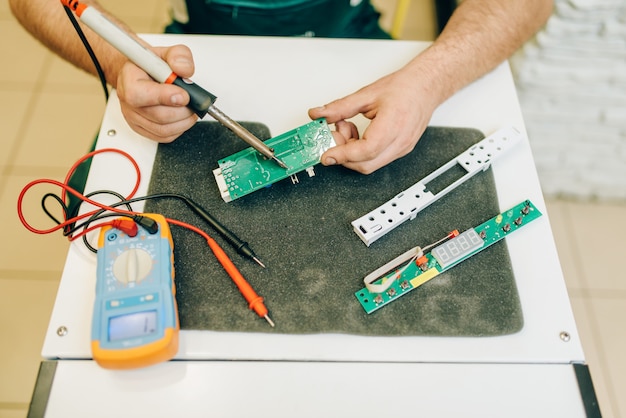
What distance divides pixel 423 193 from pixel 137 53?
498 millimetres

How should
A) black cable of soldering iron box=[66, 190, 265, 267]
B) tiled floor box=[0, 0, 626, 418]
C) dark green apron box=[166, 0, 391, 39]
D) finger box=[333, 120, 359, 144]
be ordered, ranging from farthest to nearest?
tiled floor box=[0, 0, 626, 418] → dark green apron box=[166, 0, 391, 39] → finger box=[333, 120, 359, 144] → black cable of soldering iron box=[66, 190, 265, 267]

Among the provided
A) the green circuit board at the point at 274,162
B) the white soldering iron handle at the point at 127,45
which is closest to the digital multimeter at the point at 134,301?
the green circuit board at the point at 274,162

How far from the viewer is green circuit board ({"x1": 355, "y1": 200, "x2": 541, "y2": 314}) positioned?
0.73 metres

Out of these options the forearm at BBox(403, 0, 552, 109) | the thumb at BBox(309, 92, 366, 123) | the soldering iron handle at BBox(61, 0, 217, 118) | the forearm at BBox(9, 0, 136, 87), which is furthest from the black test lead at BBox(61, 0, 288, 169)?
the forearm at BBox(403, 0, 552, 109)

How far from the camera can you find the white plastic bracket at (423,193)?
78 centimetres

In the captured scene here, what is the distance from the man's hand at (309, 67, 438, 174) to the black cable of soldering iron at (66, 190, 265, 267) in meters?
0.19

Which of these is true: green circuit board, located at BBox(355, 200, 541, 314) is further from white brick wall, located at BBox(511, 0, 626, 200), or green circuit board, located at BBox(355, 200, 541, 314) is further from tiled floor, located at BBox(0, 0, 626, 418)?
tiled floor, located at BBox(0, 0, 626, 418)

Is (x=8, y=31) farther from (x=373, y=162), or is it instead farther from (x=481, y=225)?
(x=481, y=225)

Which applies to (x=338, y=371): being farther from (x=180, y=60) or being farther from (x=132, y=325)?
(x=180, y=60)

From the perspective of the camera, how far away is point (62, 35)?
100 cm

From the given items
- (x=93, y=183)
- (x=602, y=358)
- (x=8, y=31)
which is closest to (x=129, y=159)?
(x=93, y=183)

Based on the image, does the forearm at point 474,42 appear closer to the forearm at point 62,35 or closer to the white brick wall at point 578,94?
the white brick wall at point 578,94

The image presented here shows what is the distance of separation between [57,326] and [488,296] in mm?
633

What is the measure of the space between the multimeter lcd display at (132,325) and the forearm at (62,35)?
502 millimetres
